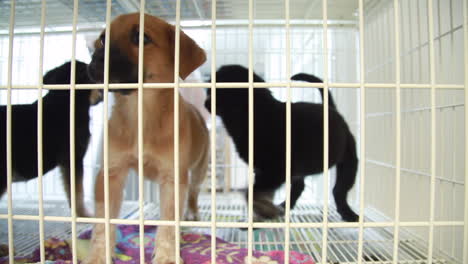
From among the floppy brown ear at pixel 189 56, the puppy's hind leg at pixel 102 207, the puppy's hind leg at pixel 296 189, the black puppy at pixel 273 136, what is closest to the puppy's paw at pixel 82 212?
the puppy's hind leg at pixel 102 207

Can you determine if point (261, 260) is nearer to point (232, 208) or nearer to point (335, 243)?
point (335, 243)

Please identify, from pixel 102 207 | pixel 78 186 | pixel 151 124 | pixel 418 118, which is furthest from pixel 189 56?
pixel 418 118

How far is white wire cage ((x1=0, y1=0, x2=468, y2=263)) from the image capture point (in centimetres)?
115

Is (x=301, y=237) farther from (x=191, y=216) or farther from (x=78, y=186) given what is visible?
(x=78, y=186)

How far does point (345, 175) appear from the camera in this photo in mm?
1604

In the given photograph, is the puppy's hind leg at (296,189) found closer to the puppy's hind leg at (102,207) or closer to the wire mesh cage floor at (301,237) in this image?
the wire mesh cage floor at (301,237)

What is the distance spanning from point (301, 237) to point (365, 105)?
82cm

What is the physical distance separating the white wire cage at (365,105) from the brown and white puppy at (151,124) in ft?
0.66

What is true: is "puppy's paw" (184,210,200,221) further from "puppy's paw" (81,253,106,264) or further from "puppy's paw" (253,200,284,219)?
"puppy's paw" (81,253,106,264)

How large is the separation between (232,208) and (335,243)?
2.79 ft

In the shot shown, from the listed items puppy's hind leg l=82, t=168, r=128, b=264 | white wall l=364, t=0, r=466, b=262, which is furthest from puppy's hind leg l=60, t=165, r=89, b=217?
white wall l=364, t=0, r=466, b=262

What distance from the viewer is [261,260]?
1.03 metres

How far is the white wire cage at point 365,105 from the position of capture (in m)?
1.15

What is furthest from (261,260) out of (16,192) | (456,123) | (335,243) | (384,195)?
(16,192)
